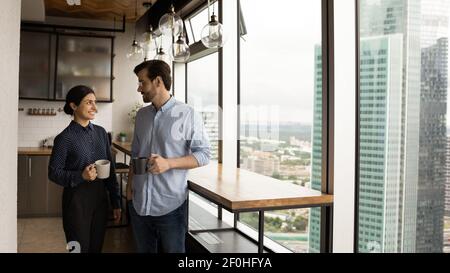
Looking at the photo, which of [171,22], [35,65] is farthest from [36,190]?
[171,22]

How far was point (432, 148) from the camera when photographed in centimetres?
169

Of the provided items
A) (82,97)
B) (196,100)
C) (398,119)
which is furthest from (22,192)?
(398,119)

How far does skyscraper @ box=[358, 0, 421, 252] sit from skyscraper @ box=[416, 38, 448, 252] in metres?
0.04

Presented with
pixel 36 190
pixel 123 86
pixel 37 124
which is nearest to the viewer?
pixel 36 190

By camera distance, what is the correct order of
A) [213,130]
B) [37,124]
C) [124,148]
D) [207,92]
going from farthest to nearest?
[37,124] → [207,92] → [124,148] → [213,130]

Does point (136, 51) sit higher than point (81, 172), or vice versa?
point (136, 51)

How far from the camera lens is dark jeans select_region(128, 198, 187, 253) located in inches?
74.1

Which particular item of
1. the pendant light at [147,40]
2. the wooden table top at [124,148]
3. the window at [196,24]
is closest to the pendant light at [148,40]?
the pendant light at [147,40]

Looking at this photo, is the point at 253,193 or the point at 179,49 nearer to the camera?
the point at 253,193

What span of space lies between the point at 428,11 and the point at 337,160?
78 centimetres

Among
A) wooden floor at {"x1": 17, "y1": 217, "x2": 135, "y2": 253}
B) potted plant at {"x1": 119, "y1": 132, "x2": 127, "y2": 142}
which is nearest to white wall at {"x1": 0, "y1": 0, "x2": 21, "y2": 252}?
wooden floor at {"x1": 17, "y1": 217, "x2": 135, "y2": 253}

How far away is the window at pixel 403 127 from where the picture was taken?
5.43 feet

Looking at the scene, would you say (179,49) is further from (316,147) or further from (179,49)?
(316,147)

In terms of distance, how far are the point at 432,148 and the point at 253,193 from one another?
821 mm
